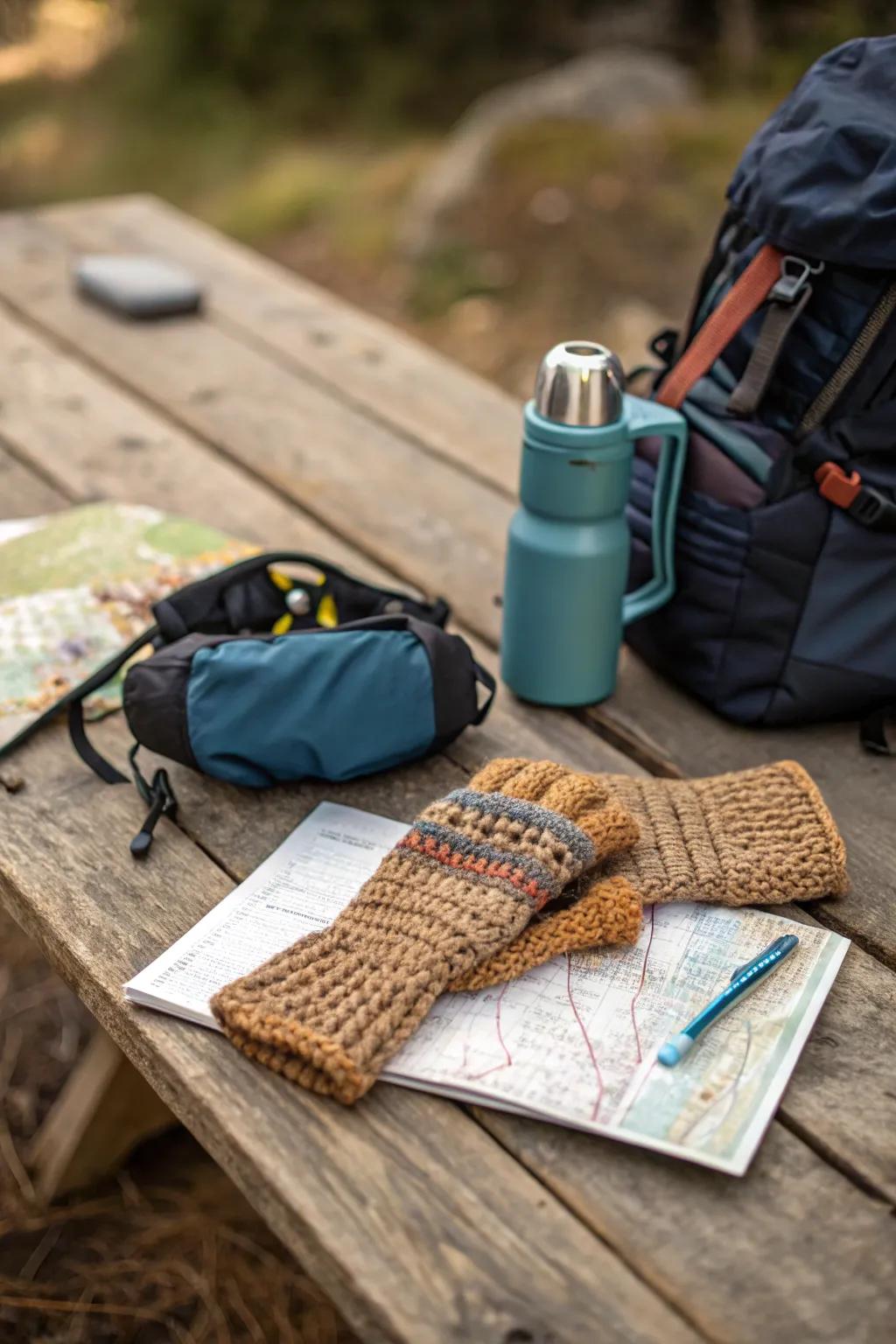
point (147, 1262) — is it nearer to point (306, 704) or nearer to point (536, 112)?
point (306, 704)

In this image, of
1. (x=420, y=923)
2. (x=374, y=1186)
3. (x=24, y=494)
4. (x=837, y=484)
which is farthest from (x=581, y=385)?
(x=24, y=494)

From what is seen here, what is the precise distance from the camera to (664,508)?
49.9 inches

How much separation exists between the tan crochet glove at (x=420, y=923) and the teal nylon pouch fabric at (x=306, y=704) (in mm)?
117

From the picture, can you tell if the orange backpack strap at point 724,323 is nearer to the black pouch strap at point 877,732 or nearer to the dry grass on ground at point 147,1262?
the black pouch strap at point 877,732

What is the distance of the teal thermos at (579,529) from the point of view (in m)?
1.16

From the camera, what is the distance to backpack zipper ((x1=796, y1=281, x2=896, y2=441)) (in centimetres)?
110

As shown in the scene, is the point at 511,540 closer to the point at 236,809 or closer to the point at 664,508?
the point at 664,508

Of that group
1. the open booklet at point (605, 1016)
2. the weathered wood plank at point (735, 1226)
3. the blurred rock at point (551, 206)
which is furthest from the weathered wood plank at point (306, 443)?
the blurred rock at point (551, 206)

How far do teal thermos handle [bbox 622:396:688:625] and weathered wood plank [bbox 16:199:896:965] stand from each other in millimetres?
102

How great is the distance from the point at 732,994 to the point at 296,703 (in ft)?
1.41

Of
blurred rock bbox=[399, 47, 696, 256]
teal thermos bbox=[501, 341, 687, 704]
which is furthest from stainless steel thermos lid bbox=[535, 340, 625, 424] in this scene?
blurred rock bbox=[399, 47, 696, 256]

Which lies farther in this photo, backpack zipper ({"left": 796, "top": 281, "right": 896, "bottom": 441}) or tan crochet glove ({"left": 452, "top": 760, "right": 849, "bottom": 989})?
backpack zipper ({"left": 796, "top": 281, "right": 896, "bottom": 441})

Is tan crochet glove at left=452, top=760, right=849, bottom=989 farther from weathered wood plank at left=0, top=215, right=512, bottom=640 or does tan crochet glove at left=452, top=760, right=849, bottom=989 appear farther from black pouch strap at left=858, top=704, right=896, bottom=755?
weathered wood plank at left=0, top=215, right=512, bottom=640

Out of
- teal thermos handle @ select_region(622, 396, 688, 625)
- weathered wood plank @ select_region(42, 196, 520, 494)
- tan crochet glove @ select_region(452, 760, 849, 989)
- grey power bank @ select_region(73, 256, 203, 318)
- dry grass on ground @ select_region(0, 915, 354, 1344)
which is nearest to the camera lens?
tan crochet glove @ select_region(452, 760, 849, 989)
